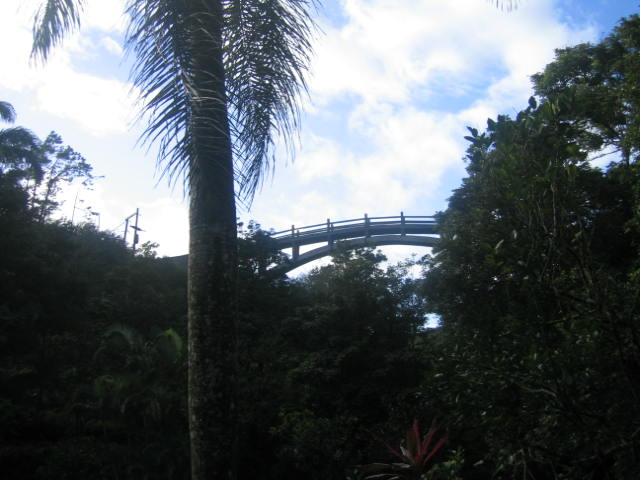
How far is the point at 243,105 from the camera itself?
381 centimetres

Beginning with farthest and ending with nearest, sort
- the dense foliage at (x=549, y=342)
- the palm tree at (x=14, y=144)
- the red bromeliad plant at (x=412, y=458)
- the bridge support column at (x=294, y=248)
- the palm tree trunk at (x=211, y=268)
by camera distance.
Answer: the bridge support column at (x=294, y=248) → the palm tree at (x=14, y=144) → the red bromeliad plant at (x=412, y=458) → the palm tree trunk at (x=211, y=268) → the dense foliage at (x=549, y=342)

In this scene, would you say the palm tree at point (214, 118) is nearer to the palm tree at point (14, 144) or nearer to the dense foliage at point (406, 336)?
the dense foliage at point (406, 336)

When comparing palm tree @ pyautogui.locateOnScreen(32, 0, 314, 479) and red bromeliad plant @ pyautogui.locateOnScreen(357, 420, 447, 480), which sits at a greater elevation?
palm tree @ pyautogui.locateOnScreen(32, 0, 314, 479)

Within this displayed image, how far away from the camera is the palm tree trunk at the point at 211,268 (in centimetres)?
302

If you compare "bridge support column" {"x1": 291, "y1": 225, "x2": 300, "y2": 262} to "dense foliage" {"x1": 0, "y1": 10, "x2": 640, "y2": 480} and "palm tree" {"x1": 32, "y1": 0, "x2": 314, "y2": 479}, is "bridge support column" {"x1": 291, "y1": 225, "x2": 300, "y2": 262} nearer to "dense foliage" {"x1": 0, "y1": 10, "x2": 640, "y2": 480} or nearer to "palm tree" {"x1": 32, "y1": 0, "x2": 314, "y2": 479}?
"dense foliage" {"x1": 0, "y1": 10, "x2": 640, "y2": 480}

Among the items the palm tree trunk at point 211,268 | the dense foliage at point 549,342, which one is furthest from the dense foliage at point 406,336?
the palm tree trunk at point 211,268

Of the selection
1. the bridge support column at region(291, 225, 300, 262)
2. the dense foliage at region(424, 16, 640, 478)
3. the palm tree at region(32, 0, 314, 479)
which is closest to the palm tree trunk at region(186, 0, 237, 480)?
the palm tree at region(32, 0, 314, 479)

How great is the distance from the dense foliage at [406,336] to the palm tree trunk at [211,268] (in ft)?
3.12

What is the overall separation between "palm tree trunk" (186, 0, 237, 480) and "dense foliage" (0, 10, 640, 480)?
0.95m

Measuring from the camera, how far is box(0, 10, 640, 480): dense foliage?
3.07 m

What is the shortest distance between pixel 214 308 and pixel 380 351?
13900mm

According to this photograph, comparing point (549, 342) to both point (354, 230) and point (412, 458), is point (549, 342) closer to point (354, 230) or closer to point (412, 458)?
point (412, 458)

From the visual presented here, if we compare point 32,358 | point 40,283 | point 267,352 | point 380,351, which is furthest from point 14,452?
point 380,351

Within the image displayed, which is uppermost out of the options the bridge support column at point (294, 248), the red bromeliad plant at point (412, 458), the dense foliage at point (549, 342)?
the bridge support column at point (294, 248)
